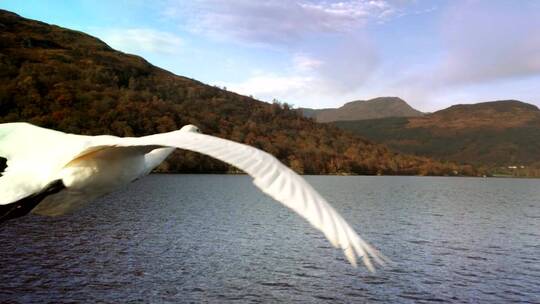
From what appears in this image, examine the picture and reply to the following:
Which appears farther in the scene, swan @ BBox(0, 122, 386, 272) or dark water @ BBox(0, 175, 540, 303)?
dark water @ BBox(0, 175, 540, 303)

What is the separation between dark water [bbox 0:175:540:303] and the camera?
87.7 ft

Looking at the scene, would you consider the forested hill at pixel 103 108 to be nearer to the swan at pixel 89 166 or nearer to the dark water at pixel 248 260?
the dark water at pixel 248 260

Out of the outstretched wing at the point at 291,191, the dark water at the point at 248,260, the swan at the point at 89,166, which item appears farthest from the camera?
the dark water at the point at 248,260

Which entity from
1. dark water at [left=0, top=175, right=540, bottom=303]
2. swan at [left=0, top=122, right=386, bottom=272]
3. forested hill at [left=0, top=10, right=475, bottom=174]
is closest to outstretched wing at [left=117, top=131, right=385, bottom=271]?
swan at [left=0, top=122, right=386, bottom=272]

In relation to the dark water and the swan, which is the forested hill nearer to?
the dark water

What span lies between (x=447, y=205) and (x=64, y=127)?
7118 cm

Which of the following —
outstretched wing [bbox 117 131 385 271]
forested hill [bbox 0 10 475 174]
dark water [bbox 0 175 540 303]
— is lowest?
dark water [bbox 0 175 540 303]

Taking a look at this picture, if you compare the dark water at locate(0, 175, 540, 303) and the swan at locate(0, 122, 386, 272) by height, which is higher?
the swan at locate(0, 122, 386, 272)

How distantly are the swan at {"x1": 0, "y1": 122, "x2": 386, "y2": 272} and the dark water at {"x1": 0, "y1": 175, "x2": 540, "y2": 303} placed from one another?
67.0ft

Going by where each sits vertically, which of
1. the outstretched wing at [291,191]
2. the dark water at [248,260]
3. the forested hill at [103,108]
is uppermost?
the forested hill at [103,108]

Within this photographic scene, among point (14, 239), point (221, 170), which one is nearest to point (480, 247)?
point (14, 239)

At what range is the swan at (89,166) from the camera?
3592mm

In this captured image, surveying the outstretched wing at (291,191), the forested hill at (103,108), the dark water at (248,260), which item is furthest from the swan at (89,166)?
the forested hill at (103,108)

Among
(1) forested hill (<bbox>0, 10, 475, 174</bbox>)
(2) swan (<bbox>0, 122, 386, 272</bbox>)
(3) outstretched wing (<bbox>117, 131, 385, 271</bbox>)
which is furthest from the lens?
(1) forested hill (<bbox>0, 10, 475, 174</bbox>)
